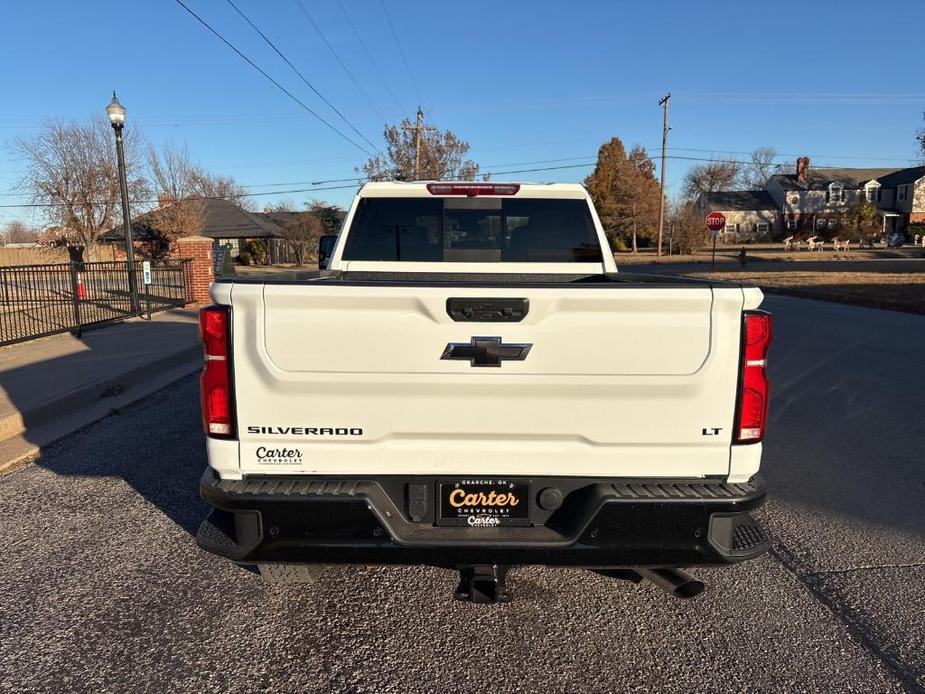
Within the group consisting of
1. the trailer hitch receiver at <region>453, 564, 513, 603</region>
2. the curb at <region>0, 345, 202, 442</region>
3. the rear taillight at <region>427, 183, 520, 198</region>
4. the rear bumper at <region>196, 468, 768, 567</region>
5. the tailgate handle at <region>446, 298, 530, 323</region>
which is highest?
the rear taillight at <region>427, 183, 520, 198</region>

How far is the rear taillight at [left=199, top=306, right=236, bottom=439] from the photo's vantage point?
2631mm

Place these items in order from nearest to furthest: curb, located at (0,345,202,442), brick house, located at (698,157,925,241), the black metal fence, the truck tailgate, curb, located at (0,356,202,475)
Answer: the truck tailgate, curb, located at (0,356,202,475), curb, located at (0,345,202,442), the black metal fence, brick house, located at (698,157,925,241)

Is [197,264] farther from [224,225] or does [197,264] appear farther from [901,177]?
[901,177]

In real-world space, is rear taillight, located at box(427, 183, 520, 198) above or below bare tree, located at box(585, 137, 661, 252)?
below

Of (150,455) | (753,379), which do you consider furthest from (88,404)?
(753,379)

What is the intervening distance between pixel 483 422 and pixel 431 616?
1.17 meters

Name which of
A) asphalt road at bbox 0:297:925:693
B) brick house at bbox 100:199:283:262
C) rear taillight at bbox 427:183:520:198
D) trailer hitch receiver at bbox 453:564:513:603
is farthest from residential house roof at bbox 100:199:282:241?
trailer hitch receiver at bbox 453:564:513:603

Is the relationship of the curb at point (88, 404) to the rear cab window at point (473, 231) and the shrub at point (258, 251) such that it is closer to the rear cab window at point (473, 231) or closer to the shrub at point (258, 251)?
the rear cab window at point (473, 231)

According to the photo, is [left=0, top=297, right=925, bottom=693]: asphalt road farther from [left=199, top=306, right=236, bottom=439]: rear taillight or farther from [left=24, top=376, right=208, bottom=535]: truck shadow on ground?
[left=199, top=306, right=236, bottom=439]: rear taillight

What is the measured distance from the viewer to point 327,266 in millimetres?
4785

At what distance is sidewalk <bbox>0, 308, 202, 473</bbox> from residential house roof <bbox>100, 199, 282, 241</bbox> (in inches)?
1132

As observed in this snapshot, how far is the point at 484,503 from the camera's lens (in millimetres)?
2756

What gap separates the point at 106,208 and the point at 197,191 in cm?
990

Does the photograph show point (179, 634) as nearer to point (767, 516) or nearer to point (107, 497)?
point (107, 497)
